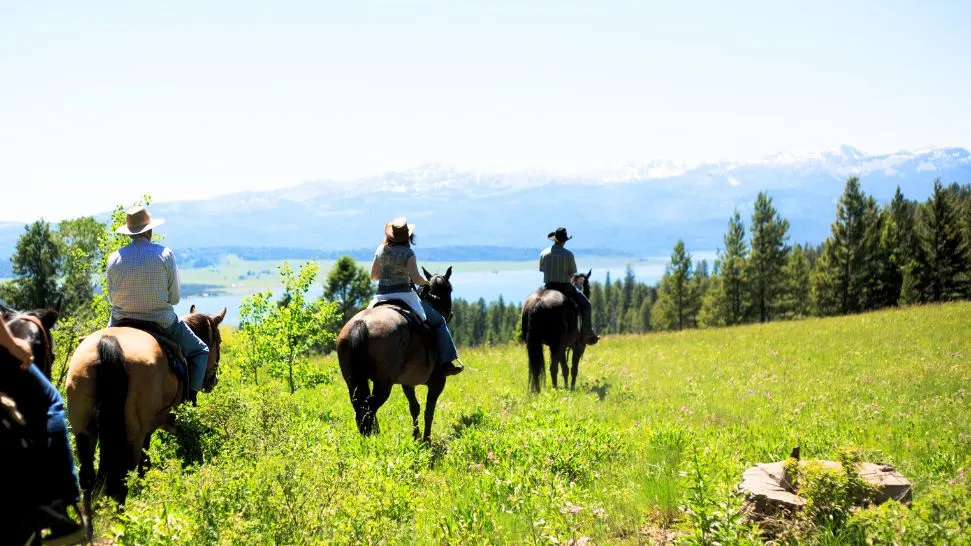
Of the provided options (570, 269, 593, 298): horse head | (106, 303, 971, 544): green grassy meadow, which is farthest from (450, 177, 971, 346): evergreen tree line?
(106, 303, 971, 544): green grassy meadow

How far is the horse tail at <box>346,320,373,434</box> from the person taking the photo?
9.70 meters

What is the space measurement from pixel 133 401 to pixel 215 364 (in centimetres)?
322

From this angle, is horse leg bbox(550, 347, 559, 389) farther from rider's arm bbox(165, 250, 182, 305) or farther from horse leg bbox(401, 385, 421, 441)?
rider's arm bbox(165, 250, 182, 305)

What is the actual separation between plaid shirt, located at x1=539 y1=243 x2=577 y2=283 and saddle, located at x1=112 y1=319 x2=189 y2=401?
30.8ft

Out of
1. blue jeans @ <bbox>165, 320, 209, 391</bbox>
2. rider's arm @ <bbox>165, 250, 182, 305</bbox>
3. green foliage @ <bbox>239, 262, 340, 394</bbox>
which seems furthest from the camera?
green foliage @ <bbox>239, 262, 340, 394</bbox>

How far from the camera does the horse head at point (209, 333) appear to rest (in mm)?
9961

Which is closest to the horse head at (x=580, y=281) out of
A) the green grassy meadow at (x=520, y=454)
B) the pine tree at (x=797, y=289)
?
the green grassy meadow at (x=520, y=454)

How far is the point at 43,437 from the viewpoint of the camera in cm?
476

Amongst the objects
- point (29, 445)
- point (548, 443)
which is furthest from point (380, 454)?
point (29, 445)

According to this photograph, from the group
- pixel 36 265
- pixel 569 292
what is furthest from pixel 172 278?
pixel 36 265

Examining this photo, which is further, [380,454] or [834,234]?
[834,234]

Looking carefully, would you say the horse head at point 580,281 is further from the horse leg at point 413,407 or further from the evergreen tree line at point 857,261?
the evergreen tree line at point 857,261

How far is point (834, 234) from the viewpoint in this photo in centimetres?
6731

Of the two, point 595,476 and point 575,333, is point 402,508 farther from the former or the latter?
point 575,333
